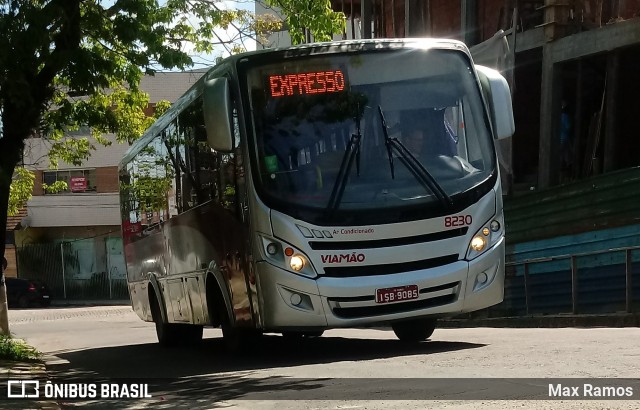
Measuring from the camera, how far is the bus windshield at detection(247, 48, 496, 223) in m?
11.5

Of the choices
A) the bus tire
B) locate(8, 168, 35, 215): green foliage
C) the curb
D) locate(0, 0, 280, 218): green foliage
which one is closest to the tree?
locate(0, 0, 280, 218): green foliage

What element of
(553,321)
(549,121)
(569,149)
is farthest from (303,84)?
(569,149)

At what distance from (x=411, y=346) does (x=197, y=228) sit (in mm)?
3040

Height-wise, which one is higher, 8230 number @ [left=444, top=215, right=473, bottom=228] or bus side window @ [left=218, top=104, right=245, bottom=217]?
bus side window @ [left=218, top=104, right=245, bottom=217]

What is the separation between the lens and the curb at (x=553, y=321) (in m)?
18.3

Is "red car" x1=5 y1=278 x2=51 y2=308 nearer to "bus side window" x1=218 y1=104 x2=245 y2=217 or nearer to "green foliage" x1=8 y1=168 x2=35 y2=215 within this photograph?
"green foliage" x1=8 y1=168 x2=35 y2=215

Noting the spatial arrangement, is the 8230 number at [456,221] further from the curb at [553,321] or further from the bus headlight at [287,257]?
the curb at [553,321]

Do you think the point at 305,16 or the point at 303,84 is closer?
the point at 303,84

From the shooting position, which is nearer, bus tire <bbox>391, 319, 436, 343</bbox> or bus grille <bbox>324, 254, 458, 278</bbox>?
bus grille <bbox>324, 254, 458, 278</bbox>

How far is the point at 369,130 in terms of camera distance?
11.8 meters

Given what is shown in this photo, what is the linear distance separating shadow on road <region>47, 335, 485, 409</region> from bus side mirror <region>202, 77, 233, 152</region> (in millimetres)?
2372

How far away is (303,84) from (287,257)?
6.16ft

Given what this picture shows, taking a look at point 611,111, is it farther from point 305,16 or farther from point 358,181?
point 358,181

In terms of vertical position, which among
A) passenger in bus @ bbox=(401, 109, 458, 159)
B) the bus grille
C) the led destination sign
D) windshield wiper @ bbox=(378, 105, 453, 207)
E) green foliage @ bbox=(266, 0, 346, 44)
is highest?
green foliage @ bbox=(266, 0, 346, 44)
